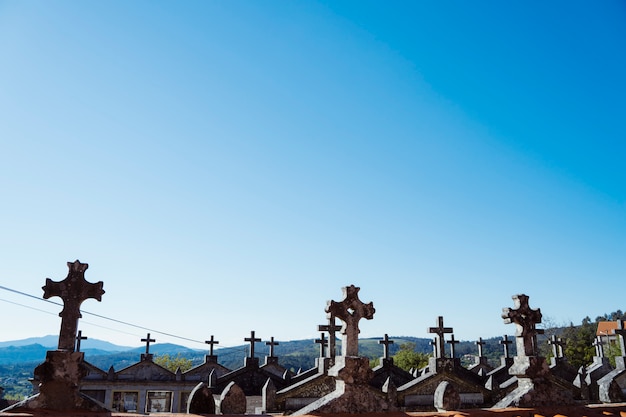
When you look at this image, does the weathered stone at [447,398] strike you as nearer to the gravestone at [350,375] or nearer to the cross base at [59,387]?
the gravestone at [350,375]

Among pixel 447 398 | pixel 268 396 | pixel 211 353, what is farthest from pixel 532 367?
pixel 211 353

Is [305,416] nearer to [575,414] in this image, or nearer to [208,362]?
[575,414]

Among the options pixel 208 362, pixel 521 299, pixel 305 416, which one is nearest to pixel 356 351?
pixel 305 416

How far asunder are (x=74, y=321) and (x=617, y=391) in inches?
346

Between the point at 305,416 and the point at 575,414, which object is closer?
the point at 305,416

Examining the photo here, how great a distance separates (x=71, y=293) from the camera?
5.61 meters

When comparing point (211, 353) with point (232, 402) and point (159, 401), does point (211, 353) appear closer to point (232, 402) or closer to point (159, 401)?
point (159, 401)

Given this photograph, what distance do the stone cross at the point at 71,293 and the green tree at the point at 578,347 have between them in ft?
178

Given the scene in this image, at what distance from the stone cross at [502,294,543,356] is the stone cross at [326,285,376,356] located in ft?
8.22

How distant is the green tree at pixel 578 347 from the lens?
2127 inches

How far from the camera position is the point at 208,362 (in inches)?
1077

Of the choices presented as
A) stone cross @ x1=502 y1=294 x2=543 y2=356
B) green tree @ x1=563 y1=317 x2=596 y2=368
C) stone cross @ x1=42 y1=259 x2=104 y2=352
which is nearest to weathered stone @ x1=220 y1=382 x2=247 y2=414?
stone cross @ x1=42 y1=259 x2=104 y2=352

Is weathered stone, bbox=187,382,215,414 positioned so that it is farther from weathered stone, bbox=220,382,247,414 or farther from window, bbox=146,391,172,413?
window, bbox=146,391,172,413

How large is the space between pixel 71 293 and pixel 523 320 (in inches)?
257
